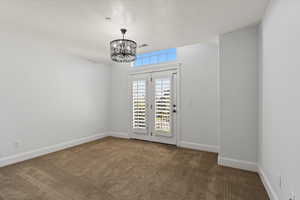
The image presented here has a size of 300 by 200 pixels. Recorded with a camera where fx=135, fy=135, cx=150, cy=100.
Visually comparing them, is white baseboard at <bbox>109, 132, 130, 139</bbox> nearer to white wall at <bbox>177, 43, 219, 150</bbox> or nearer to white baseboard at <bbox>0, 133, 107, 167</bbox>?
white baseboard at <bbox>0, 133, 107, 167</bbox>

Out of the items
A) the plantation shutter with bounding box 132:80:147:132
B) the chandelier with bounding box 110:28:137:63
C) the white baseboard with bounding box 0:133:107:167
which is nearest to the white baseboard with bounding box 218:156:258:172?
the plantation shutter with bounding box 132:80:147:132

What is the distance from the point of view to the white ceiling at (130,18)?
1.87 meters

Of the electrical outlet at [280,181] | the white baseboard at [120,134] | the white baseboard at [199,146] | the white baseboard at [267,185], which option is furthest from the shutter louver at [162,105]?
the electrical outlet at [280,181]

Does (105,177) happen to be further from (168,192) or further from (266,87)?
(266,87)

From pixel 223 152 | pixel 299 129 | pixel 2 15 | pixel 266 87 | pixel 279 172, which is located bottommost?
pixel 223 152

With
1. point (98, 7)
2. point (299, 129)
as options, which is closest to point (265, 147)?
point (299, 129)

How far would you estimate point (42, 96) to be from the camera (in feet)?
10.8

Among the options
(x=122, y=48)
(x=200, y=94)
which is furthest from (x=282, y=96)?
(x=122, y=48)

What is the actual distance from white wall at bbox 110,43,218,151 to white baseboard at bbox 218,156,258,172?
69cm

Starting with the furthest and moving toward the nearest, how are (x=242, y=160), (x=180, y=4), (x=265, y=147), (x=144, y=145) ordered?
1. (x=144, y=145)
2. (x=242, y=160)
3. (x=265, y=147)
4. (x=180, y=4)

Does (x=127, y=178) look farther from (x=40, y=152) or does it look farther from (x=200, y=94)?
(x=200, y=94)

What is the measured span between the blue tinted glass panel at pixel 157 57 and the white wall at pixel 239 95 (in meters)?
1.51

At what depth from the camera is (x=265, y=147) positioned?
2.01 meters

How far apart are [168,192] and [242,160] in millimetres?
1582
